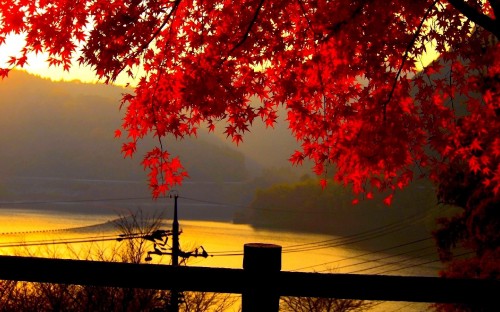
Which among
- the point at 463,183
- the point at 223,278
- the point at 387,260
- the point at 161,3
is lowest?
the point at 387,260

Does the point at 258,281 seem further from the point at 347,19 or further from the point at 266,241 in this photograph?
the point at 266,241

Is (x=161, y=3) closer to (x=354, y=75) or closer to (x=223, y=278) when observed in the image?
(x=354, y=75)

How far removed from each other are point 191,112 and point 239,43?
2.03 m

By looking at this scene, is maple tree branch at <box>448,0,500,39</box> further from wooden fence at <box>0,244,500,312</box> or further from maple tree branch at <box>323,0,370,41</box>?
wooden fence at <box>0,244,500,312</box>

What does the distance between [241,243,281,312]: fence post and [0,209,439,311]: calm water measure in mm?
75791

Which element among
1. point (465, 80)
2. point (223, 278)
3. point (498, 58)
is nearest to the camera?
point (223, 278)

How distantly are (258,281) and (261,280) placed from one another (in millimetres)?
19

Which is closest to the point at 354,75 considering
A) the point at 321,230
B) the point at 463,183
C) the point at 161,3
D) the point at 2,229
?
the point at 161,3

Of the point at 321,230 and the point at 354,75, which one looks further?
the point at 321,230

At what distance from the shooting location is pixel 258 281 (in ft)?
10.6

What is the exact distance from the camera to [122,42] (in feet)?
27.8

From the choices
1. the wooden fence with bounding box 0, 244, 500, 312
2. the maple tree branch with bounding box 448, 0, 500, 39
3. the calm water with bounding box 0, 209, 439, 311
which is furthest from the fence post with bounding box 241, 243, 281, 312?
the calm water with bounding box 0, 209, 439, 311

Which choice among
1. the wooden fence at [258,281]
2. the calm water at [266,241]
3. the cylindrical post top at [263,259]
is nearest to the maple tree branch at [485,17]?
the wooden fence at [258,281]

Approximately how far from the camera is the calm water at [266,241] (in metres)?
89.8
